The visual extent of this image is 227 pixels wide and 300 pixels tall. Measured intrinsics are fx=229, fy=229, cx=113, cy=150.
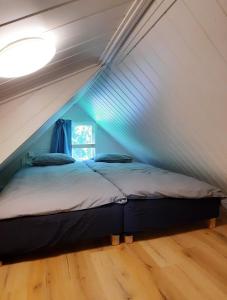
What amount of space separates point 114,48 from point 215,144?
4.04 ft

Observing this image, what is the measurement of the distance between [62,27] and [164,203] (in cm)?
188

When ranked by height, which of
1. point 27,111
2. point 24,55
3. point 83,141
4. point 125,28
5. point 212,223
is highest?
point 125,28

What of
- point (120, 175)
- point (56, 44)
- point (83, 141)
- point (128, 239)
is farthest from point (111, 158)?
point (56, 44)

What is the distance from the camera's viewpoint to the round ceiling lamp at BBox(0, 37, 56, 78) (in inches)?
38.3

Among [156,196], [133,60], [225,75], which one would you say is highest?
[133,60]

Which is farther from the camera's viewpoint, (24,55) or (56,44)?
(56,44)

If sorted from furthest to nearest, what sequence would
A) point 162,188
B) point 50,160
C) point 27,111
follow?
point 50,160 < point 162,188 < point 27,111

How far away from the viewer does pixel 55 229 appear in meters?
1.99

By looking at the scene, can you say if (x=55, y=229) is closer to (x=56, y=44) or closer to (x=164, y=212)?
(x=164, y=212)

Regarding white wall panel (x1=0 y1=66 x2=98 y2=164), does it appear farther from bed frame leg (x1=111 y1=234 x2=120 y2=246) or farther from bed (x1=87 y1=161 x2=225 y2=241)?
bed frame leg (x1=111 y1=234 x2=120 y2=246)

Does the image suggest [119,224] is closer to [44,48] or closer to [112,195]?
[112,195]

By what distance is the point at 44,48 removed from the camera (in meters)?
1.07

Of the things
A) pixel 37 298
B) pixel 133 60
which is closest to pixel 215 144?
pixel 133 60

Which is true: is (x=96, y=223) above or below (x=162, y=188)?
below
